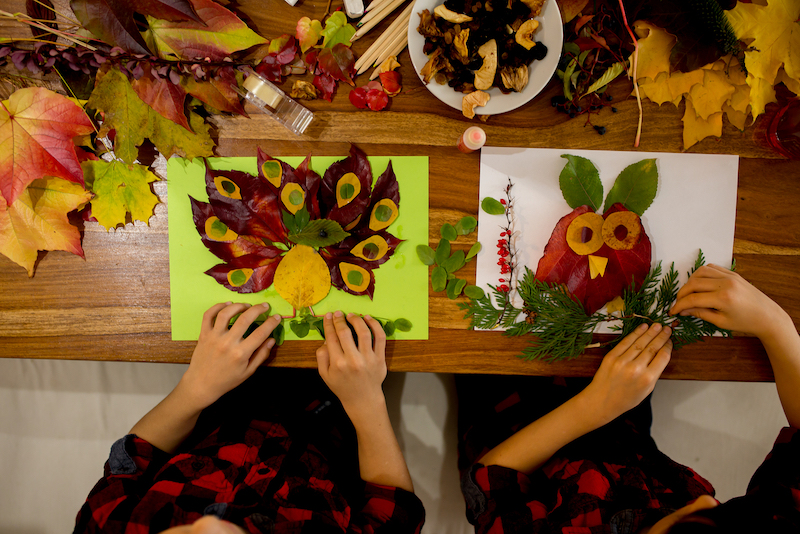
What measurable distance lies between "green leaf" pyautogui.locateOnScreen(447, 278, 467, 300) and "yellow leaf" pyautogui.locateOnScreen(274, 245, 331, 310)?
20 centimetres

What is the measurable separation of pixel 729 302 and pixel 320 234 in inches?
25.7

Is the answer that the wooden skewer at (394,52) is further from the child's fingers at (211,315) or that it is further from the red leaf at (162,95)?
the child's fingers at (211,315)

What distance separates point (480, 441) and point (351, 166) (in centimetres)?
62

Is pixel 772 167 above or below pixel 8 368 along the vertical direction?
above

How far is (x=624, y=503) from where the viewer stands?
0.67 meters

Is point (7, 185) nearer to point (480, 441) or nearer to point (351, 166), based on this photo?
point (351, 166)

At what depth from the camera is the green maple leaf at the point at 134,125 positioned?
611 millimetres

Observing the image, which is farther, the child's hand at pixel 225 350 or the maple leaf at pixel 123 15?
the child's hand at pixel 225 350

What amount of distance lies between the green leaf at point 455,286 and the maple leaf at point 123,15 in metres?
0.54

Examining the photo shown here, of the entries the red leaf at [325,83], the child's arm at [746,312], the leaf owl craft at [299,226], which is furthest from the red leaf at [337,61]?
the child's arm at [746,312]

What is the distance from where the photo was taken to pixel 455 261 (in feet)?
2.23

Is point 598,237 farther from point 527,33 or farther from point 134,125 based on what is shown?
point 134,125

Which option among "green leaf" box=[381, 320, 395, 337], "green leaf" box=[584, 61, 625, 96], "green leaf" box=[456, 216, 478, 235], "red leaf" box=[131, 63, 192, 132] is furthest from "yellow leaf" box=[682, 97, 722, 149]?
"red leaf" box=[131, 63, 192, 132]

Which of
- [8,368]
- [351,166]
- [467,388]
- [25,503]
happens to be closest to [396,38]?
[351,166]
